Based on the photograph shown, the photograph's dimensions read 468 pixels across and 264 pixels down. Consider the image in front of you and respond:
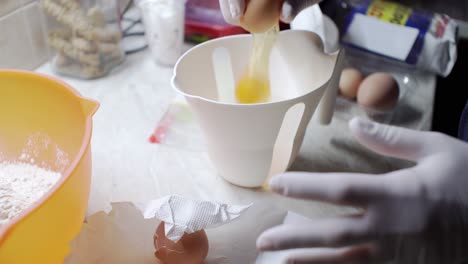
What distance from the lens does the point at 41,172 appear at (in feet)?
1.93

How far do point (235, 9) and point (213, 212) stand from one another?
0.78 feet

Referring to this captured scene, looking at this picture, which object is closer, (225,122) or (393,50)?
(225,122)

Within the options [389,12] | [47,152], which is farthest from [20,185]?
[389,12]

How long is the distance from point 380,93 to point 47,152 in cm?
50

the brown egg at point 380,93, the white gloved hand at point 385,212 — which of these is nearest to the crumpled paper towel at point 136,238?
the white gloved hand at point 385,212

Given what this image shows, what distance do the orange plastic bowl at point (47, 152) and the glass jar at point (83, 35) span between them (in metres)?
0.25

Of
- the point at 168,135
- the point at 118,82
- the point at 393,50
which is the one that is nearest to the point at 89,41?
the point at 118,82

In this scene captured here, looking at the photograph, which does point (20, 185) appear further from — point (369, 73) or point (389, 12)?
point (389, 12)

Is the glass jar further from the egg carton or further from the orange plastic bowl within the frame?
the egg carton

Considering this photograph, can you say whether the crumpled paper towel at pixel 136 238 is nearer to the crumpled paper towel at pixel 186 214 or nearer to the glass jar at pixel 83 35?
the crumpled paper towel at pixel 186 214

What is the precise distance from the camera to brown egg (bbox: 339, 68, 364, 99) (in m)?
0.78

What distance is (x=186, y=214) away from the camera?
1.63 ft

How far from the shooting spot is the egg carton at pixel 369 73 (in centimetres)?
77

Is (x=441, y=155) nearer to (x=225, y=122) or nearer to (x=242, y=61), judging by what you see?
(x=225, y=122)
